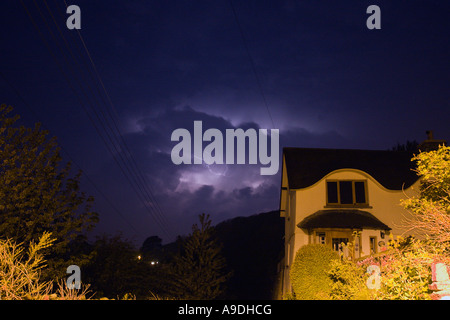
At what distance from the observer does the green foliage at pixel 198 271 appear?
22.8m

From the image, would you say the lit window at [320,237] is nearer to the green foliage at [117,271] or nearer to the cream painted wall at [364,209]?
the cream painted wall at [364,209]

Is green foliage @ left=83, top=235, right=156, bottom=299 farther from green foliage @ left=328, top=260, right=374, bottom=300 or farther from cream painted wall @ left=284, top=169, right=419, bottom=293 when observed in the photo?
green foliage @ left=328, top=260, right=374, bottom=300

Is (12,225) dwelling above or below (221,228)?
below

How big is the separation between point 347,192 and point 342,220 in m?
2.56

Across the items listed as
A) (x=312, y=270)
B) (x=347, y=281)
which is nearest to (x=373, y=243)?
(x=312, y=270)

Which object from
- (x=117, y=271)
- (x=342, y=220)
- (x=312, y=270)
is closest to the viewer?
(x=312, y=270)

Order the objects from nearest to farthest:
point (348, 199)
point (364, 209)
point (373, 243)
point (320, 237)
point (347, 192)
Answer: point (373, 243) → point (320, 237) → point (364, 209) → point (348, 199) → point (347, 192)

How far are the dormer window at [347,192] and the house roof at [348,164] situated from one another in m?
1.04

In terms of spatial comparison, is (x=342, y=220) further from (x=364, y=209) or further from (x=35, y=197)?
(x=35, y=197)

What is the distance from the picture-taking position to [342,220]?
21203 mm

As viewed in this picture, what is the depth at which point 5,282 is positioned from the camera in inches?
262
